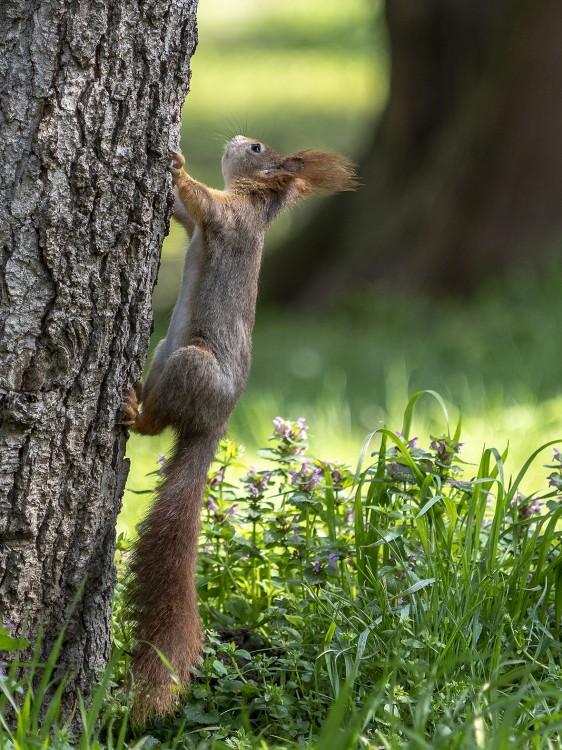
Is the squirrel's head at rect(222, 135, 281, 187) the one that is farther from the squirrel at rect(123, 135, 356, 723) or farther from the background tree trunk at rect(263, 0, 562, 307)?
the background tree trunk at rect(263, 0, 562, 307)

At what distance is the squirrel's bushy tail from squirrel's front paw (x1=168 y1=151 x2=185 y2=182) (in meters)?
0.78

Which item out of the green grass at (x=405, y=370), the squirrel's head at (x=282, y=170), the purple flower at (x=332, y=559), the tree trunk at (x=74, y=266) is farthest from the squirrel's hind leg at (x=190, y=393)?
the green grass at (x=405, y=370)

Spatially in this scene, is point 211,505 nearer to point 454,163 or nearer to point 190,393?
point 190,393

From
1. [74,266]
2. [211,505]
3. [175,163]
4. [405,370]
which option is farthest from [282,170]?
[405,370]

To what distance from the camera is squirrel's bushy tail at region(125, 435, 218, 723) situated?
2.54 m

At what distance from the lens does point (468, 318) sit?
7.63m

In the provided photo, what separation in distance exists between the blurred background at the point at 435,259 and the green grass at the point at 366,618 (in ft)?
5.81

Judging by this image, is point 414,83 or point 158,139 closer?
point 158,139

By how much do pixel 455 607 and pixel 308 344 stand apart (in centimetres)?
507

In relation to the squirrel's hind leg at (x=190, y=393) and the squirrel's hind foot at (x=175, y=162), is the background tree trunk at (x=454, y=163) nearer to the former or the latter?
the squirrel's hind leg at (x=190, y=393)

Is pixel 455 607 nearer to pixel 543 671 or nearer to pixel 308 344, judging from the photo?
pixel 543 671

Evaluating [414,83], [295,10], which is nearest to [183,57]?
[414,83]

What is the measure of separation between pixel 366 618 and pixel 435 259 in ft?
18.8

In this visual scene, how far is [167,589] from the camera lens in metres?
2.67
